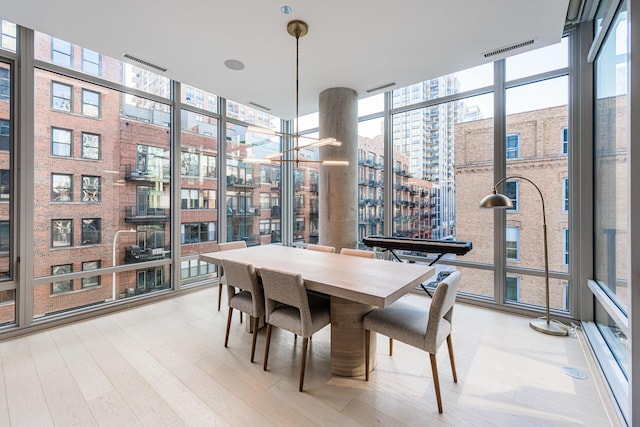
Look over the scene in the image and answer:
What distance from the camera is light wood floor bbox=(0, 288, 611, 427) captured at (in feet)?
5.89

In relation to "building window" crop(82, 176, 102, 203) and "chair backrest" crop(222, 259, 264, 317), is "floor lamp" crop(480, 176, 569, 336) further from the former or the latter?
"building window" crop(82, 176, 102, 203)

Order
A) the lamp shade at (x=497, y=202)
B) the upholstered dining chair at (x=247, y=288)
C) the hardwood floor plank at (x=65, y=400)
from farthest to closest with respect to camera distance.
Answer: the lamp shade at (x=497, y=202), the upholstered dining chair at (x=247, y=288), the hardwood floor plank at (x=65, y=400)

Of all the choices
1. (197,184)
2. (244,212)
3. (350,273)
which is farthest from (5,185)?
(350,273)

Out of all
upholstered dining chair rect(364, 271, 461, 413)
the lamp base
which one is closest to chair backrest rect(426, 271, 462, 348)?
upholstered dining chair rect(364, 271, 461, 413)

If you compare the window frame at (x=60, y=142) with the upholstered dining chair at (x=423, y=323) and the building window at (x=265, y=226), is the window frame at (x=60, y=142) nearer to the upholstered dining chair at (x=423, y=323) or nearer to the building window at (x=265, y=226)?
the building window at (x=265, y=226)

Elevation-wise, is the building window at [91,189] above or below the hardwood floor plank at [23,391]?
above

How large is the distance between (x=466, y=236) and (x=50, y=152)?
546 cm

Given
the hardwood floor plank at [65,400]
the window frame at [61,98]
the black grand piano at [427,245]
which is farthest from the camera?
the black grand piano at [427,245]

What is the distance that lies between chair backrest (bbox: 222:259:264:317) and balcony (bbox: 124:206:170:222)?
2199 mm

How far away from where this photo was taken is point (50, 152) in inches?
124

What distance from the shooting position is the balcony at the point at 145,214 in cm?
382

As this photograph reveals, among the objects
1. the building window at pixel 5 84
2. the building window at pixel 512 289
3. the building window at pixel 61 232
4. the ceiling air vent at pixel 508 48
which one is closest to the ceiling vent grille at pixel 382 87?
the ceiling air vent at pixel 508 48

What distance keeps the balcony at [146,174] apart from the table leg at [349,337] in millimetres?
3419

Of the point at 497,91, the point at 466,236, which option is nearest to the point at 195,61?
the point at 497,91
